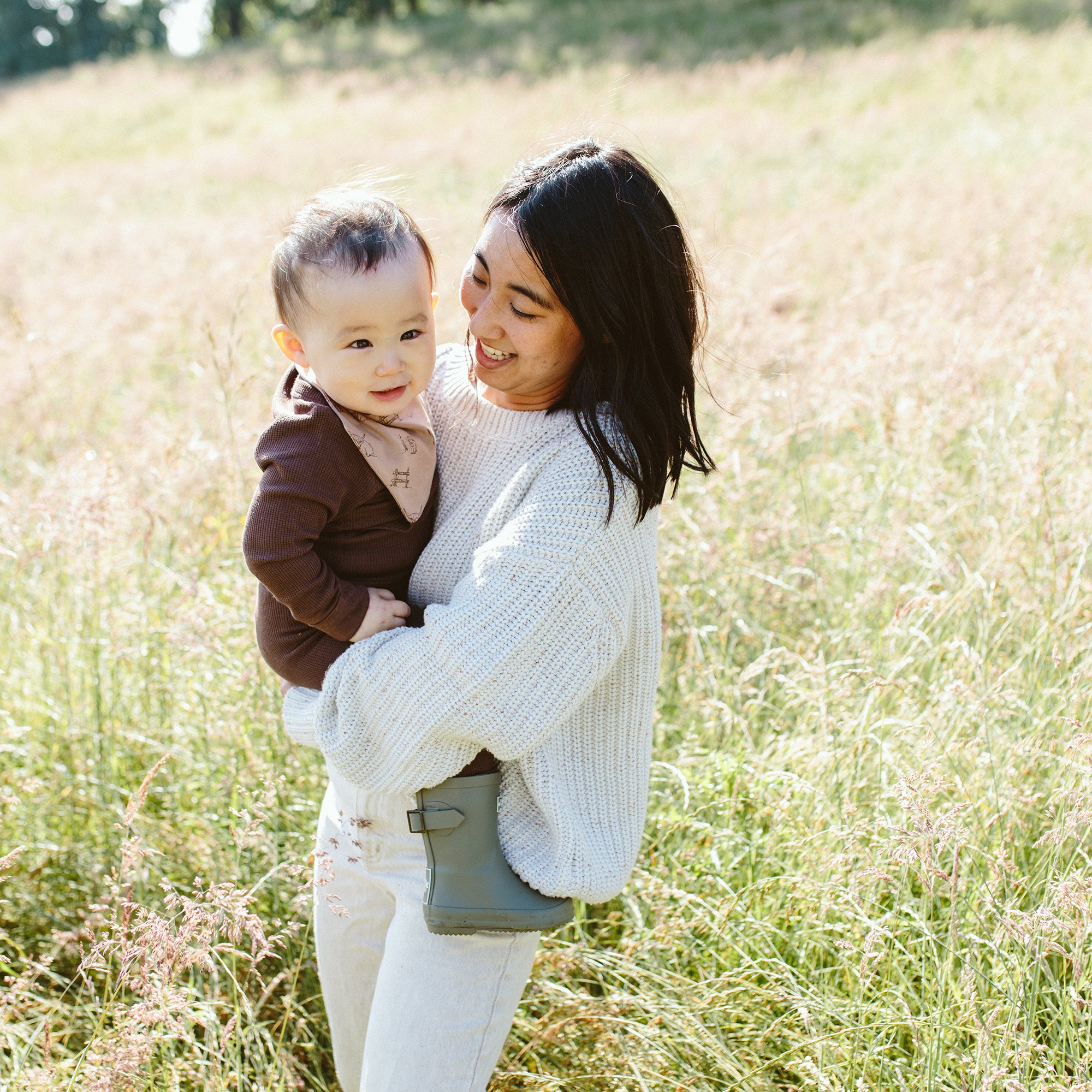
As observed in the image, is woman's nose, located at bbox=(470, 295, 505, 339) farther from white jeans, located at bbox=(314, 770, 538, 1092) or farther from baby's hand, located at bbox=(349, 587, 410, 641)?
white jeans, located at bbox=(314, 770, 538, 1092)

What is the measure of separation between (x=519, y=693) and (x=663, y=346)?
2.03 ft

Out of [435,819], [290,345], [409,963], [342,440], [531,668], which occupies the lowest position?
[409,963]

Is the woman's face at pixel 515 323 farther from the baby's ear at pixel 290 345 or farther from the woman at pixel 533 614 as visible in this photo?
the baby's ear at pixel 290 345

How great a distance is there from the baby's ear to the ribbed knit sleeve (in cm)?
50

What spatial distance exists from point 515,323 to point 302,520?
0.47 metres

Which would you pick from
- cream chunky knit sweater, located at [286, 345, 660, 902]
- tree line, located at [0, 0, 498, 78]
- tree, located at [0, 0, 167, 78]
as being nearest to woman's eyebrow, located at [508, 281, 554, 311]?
cream chunky knit sweater, located at [286, 345, 660, 902]

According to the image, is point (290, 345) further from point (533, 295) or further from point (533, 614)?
point (533, 614)

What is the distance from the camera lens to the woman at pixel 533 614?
4.94ft

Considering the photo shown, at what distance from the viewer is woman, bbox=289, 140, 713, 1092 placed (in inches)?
59.3

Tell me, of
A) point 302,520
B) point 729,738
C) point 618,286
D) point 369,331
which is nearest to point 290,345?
point 369,331

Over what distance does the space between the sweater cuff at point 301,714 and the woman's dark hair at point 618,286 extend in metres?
0.64

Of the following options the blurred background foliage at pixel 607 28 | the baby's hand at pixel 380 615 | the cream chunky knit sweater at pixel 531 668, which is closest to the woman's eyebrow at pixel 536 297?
the cream chunky knit sweater at pixel 531 668

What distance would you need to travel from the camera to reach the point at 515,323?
1.64 meters

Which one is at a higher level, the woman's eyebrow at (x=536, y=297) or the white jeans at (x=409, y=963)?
the woman's eyebrow at (x=536, y=297)
